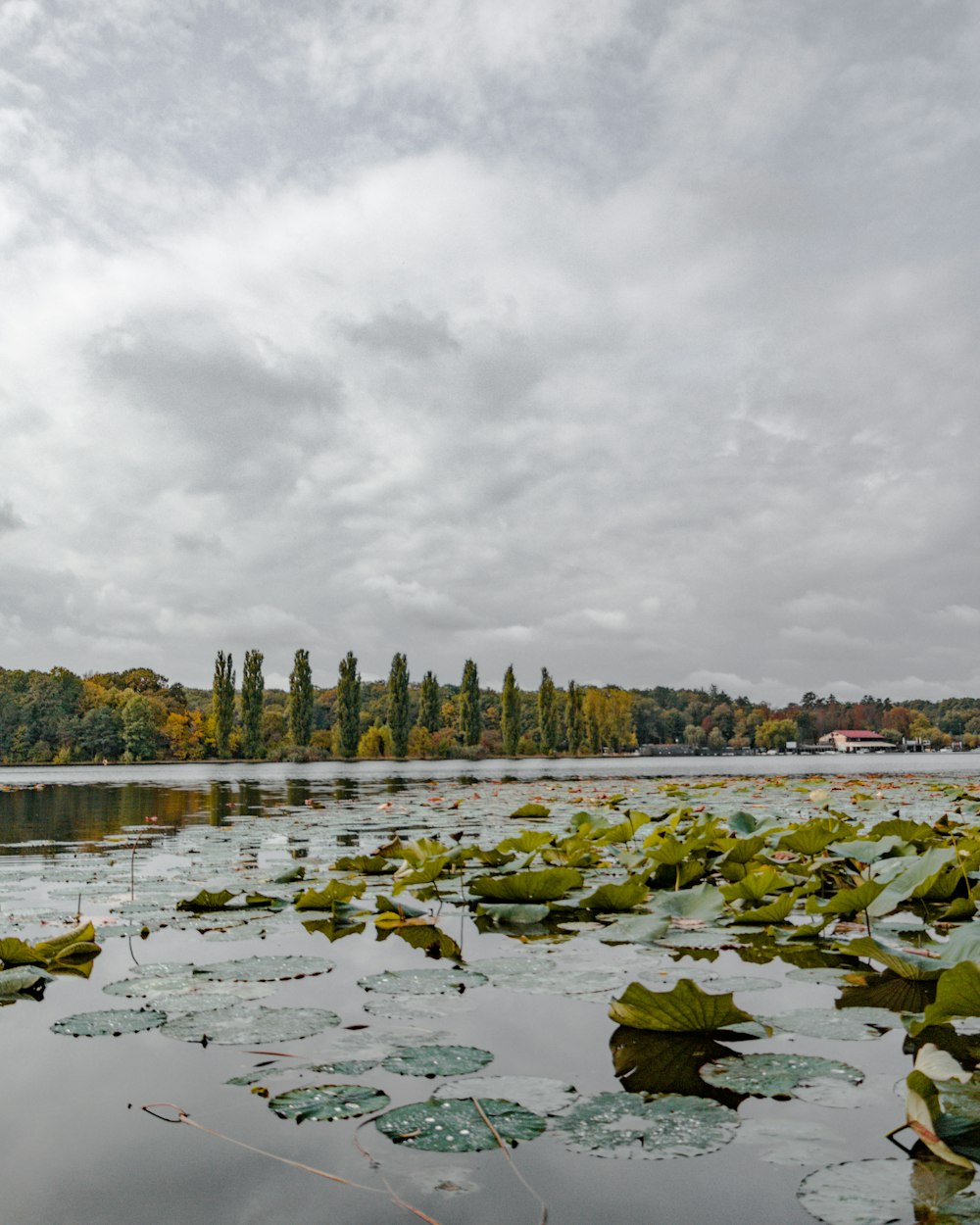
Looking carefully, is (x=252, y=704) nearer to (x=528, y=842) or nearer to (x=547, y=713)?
(x=547, y=713)

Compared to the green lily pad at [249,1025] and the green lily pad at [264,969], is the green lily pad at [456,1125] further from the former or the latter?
the green lily pad at [264,969]

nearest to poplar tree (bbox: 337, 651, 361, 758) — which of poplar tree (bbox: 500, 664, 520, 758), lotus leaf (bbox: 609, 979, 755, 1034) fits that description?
poplar tree (bbox: 500, 664, 520, 758)

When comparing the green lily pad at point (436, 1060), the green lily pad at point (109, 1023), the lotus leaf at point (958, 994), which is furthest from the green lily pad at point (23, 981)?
the lotus leaf at point (958, 994)

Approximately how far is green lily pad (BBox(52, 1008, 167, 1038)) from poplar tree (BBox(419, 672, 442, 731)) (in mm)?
51461

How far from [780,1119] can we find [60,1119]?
40.5 inches

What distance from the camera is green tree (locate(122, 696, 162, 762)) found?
51938mm

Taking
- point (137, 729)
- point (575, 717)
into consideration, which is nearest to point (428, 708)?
point (575, 717)

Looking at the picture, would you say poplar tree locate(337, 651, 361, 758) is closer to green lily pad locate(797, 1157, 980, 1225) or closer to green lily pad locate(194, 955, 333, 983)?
green lily pad locate(194, 955, 333, 983)

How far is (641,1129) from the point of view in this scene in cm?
113

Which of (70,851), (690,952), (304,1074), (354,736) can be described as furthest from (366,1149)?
(354,736)

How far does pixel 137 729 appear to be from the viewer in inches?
2045

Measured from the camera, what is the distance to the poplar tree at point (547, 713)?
56062mm

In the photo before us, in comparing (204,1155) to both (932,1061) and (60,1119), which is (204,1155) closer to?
(60,1119)

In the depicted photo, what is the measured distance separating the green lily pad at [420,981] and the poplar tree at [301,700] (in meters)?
47.8
